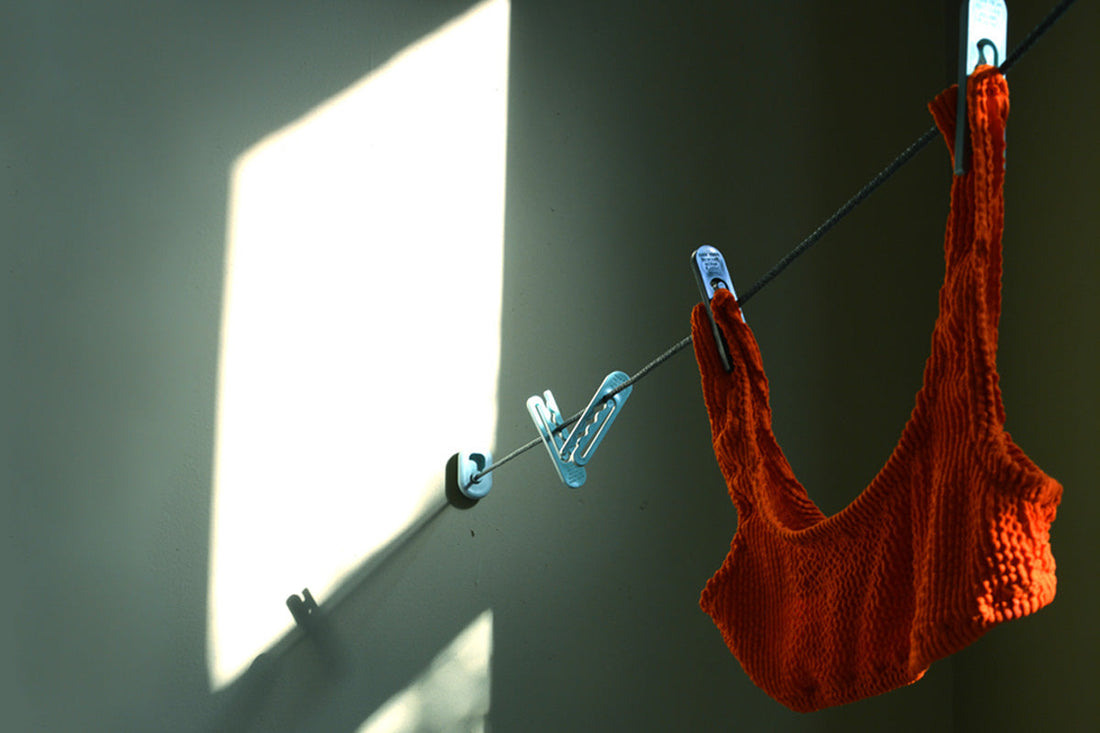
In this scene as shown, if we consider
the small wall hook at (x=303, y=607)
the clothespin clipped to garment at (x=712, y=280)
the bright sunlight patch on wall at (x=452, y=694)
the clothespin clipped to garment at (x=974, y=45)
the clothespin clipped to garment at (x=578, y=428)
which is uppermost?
the clothespin clipped to garment at (x=974, y=45)

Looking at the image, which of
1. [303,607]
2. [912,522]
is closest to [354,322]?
[303,607]

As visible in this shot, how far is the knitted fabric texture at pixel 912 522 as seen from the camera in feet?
1.77

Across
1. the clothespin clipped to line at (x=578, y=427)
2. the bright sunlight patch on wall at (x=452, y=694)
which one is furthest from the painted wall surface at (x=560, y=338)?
the clothespin clipped to line at (x=578, y=427)

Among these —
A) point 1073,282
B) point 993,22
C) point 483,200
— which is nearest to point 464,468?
point 483,200

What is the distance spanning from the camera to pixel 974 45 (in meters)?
0.58

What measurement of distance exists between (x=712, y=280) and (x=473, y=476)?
0.65m

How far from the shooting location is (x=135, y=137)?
1.28m

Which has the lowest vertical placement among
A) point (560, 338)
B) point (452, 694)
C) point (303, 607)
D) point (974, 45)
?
point (452, 694)

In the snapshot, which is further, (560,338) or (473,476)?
(560,338)

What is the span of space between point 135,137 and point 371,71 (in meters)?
0.36

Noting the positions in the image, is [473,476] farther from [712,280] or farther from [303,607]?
[712,280]

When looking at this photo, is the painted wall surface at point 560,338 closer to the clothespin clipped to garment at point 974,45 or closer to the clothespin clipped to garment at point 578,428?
the clothespin clipped to garment at point 578,428

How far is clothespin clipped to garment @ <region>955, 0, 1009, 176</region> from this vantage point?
0.57 meters

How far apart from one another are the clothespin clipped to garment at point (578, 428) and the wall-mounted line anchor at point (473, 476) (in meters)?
0.26
